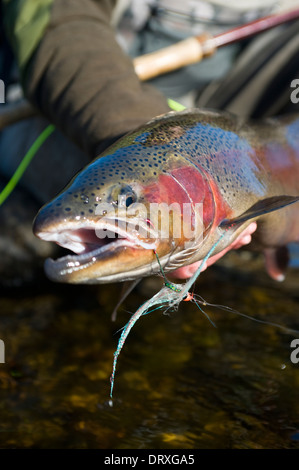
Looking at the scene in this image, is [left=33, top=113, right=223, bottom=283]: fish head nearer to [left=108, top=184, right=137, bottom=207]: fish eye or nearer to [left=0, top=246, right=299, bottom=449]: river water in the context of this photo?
[left=108, top=184, right=137, bottom=207]: fish eye

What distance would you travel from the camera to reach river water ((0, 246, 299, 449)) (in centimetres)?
168

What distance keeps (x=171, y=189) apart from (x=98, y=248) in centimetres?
25

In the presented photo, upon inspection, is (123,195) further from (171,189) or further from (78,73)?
(78,73)

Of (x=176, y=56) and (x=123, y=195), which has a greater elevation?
(x=176, y=56)

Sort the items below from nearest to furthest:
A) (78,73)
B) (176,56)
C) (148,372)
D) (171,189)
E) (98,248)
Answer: (98,248), (171,189), (148,372), (78,73), (176,56)

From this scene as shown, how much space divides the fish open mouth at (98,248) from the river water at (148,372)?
19 centimetres

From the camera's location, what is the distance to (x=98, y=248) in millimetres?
1276

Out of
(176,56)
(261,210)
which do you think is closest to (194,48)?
(176,56)

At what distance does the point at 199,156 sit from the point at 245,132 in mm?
368

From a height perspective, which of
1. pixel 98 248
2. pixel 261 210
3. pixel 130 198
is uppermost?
pixel 261 210
